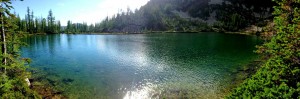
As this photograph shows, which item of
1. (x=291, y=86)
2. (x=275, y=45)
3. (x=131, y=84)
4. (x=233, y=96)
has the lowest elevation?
(x=131, y=84)

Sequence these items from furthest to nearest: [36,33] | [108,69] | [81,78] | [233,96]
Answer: [36,33], [108,69], [81,78], [233,96]

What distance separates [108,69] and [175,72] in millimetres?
16150

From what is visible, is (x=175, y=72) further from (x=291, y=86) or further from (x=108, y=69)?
(x=291, y=86)

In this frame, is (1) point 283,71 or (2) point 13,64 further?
(2) point 13,64

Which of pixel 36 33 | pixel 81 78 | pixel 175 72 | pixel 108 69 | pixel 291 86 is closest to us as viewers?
pixel 291 86

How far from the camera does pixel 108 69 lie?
175 ft

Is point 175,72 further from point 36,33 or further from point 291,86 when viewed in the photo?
point 36,33

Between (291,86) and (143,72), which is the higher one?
(291,86)

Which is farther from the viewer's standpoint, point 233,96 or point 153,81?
point 153,81

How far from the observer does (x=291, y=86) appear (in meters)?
13.1

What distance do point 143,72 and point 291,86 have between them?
38787mm

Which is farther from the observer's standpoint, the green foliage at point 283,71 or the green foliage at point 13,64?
the green foliage at point 13,64

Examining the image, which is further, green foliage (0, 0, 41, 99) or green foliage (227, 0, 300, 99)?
green foliage (0, 0, 41, 99)

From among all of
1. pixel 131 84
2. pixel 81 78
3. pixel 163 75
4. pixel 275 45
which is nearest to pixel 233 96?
pixel 275 45
